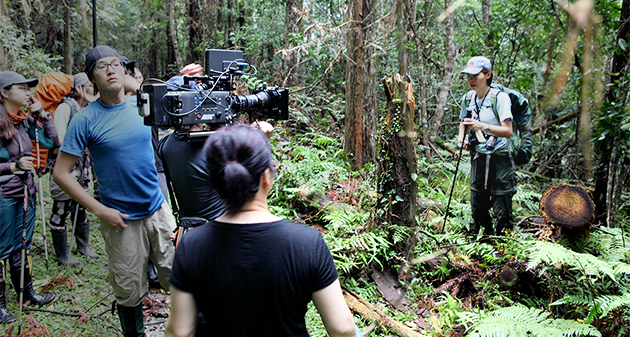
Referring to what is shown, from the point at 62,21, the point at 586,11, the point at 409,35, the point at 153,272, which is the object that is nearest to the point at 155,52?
the point at 62,21

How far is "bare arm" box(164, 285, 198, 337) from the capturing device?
1.41 metres

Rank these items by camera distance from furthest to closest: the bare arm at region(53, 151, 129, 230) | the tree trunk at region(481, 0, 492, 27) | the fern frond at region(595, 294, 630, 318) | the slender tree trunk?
1. the tree trunk at region(481, 0, 492, 27)
2. the slender tree trunk
3. the fern frond at region(595, 294, 630, 318)
4. the bare arm at region(53, 151, 129, 230)

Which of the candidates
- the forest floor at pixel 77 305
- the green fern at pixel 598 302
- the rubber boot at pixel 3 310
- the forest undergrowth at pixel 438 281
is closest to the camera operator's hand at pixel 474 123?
the forest undergrowth at pixel 438 281

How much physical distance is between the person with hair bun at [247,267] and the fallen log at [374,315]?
1.96 meters

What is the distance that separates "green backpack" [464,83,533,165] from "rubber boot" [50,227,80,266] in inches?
202

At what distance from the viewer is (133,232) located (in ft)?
8.91

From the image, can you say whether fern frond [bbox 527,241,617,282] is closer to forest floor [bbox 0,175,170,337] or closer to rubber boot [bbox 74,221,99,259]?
forest floor [bbox 0,175,170,337]

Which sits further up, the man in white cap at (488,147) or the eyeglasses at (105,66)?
the eyeglasses at (105,66)

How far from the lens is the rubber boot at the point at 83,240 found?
15.5 ft

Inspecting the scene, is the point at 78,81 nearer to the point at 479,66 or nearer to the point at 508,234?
the point at 479,66

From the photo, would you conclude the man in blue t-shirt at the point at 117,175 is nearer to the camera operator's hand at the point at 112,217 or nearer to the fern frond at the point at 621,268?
the camera operator's hand at the point at 112,217

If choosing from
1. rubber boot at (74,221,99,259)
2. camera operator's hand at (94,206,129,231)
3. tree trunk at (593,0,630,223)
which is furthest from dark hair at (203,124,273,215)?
tree trunk at (593,0,630,223)

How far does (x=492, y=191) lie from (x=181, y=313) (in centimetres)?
429

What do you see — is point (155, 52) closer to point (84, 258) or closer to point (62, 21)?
point (62, 21)
